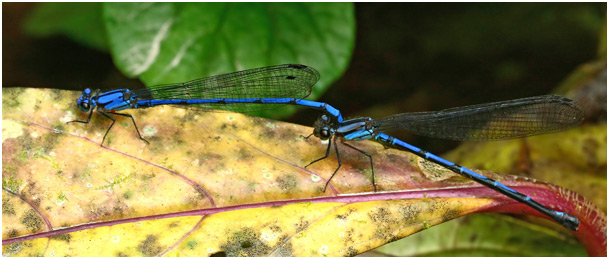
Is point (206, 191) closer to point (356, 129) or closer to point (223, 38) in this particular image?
point (356, 129)

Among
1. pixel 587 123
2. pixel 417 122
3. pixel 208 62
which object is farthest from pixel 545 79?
pixel 208 62

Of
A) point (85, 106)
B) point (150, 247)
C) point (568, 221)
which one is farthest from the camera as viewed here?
point (85, 106)

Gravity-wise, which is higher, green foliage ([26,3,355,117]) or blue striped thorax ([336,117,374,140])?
green foliage ([26,3,355,117])

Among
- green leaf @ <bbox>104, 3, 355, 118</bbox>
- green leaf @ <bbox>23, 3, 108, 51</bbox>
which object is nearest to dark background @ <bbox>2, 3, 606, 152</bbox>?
green leaf @ <bbox>23, 3, 108, 51</bbox>

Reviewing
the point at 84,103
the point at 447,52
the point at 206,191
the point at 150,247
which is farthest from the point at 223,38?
the point at 447,52

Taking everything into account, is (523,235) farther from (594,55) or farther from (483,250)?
(594,55)

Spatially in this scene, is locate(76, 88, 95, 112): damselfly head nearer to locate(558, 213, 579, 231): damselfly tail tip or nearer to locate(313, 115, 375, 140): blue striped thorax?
locate(313, 115, 375, 140): blue striped thorax

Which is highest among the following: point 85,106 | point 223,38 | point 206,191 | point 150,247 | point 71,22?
point 71,22

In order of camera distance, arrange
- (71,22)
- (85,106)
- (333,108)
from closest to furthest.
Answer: (85,106) < (333,108) < (71,22)
